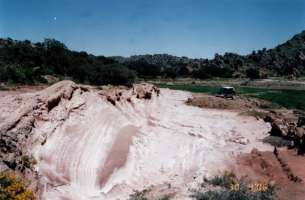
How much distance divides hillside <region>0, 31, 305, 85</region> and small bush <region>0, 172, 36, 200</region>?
2209 centimetres

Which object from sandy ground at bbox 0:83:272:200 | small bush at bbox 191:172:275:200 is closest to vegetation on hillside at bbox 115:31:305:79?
sandy ground at bbox 0:83:272:200

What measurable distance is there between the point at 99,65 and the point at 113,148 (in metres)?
33.6

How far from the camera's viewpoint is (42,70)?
43312 millimetres

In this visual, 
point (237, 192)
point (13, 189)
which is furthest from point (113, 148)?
point (13, 189)

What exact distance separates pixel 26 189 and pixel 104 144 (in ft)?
11.5

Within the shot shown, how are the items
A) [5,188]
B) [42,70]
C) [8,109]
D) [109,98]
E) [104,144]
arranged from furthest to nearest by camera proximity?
[42,70] < [109,98] < [104,144] < [8,109] < [5,188]

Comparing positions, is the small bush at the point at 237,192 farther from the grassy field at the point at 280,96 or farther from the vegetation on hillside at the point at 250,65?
the vegetation on hillside at the point at 250,65

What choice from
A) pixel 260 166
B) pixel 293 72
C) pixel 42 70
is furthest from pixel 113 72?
pixel 293 72

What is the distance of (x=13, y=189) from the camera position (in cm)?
781

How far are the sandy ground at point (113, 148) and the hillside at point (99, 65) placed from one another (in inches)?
722

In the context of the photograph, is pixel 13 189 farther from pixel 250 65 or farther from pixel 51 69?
pixel 250 65

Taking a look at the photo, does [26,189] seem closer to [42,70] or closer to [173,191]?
[173,191]

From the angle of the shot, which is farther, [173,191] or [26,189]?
[173,191]

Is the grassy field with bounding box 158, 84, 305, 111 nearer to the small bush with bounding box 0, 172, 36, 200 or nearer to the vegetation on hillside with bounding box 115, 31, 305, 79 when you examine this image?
the small bush with bounding box 0, 172, 36, 200
